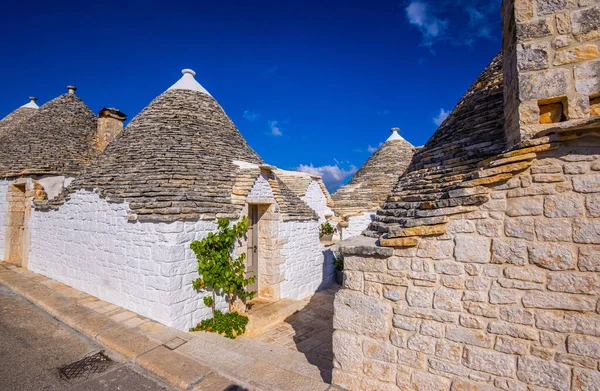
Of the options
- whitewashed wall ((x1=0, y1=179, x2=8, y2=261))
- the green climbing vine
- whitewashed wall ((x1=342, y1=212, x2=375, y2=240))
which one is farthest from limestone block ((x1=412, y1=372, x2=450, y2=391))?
whitewashed wall ((x1=0, y1=179, x2=8, y2=261))

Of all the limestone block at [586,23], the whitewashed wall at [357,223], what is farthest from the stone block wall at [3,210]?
the limestone block at [586,23]

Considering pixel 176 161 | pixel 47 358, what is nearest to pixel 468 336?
pixel 47 358

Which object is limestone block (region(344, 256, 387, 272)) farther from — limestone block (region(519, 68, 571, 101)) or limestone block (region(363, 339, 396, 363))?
limestone block (region(519, 68, 571, 101))

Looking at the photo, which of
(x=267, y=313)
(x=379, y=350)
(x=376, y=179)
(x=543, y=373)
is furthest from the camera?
(x=376, y=179)

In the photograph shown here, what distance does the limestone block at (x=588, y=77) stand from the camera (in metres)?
2.75

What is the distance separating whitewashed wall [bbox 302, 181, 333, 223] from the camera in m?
13.6

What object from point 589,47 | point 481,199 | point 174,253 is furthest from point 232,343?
point 589,47

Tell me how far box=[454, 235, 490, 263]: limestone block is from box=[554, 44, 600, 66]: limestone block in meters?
1.81

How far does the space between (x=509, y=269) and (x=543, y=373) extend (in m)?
0.83

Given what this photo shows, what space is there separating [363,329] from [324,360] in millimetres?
2235

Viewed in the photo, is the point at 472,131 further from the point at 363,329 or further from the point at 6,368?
the point at 6,368

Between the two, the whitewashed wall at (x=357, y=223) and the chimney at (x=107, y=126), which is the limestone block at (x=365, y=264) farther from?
the chimney at (x=107, y=126)

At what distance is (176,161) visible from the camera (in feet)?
22.6

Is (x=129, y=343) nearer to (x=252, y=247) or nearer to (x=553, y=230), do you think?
(x=252, y=247)
